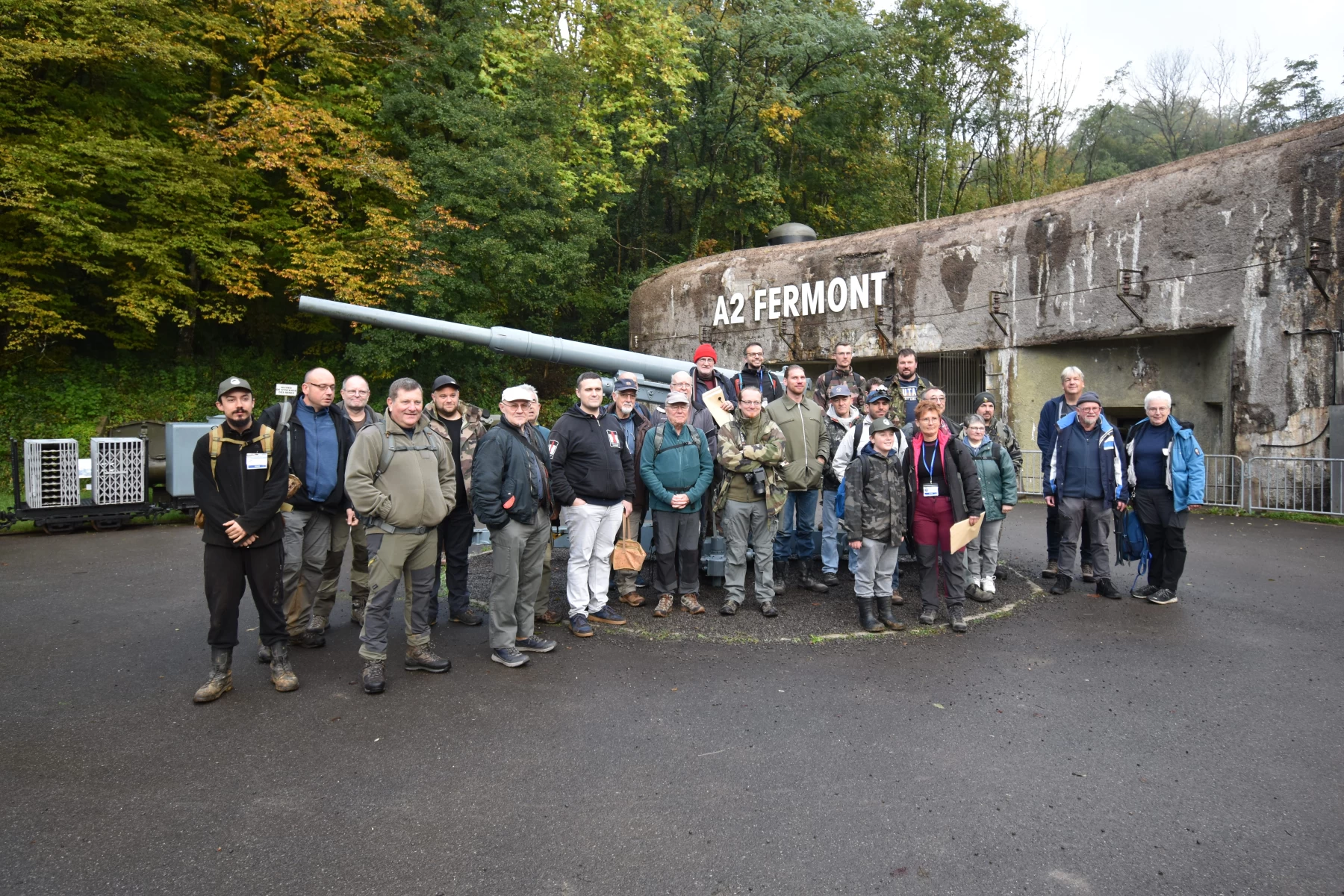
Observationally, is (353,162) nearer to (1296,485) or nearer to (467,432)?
(467,432)

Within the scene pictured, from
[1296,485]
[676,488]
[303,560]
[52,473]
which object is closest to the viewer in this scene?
[303,560]

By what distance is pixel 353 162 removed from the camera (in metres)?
17.3

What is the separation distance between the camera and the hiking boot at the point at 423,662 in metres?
5.13

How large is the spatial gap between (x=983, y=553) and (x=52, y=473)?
1278 cm

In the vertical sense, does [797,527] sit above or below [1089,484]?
below

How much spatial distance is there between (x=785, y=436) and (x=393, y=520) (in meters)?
3.51

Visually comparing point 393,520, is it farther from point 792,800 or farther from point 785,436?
point 785,436

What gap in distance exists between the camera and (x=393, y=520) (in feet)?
16.2

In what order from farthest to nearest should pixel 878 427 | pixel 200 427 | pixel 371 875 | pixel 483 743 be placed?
pixel 200 427, pixel 878 427, pixel 483 743, pixel 371 875

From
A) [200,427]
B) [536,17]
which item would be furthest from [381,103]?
[200,427]

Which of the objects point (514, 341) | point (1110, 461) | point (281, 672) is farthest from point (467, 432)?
point (1110, 461)

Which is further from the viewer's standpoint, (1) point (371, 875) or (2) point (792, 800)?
(2) point (792, 800)

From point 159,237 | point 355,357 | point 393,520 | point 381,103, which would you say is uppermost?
point 381,103

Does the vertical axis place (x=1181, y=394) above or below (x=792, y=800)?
above
